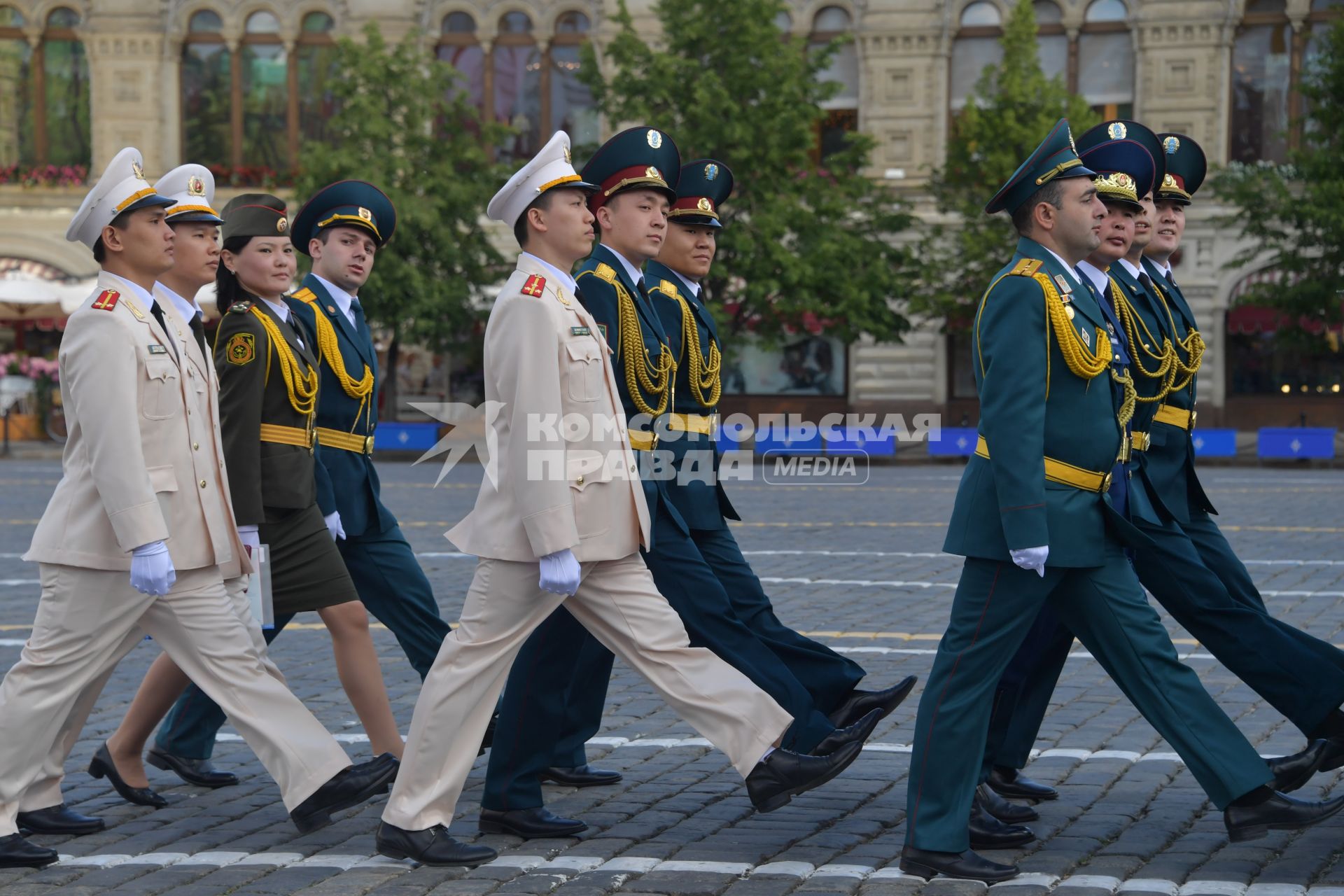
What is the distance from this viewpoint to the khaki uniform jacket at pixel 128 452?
17.0 ft

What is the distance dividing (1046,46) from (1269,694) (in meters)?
31.6

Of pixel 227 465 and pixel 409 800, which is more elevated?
pixel 227 465

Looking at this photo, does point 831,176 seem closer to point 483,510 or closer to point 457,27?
point 457,27

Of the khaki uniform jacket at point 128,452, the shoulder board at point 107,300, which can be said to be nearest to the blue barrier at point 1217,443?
the khaki uniform jacket at point 128,452

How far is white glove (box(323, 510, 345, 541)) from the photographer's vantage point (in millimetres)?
6383

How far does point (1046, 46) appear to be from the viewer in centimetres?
3550

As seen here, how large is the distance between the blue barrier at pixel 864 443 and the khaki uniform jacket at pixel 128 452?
25.1 meters

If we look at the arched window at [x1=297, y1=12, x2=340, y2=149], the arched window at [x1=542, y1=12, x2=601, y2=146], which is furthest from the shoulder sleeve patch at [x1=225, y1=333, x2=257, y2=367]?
the arched window at [x1=297, y1=12, x2=340, y2=149]

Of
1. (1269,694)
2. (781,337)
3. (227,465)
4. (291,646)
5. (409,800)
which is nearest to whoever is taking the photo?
(409,800)

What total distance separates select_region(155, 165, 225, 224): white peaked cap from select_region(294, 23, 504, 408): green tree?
79.5ft

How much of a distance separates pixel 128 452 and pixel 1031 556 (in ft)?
8.43

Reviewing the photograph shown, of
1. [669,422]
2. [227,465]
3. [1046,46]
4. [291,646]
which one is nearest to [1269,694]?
[669,422]

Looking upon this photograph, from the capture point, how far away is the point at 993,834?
534 centimetres

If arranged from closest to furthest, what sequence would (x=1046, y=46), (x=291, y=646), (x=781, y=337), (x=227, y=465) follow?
(x=227, y=465) < (x=291, y=646) < (x=781, y=337) < (x=1046, y=46)
